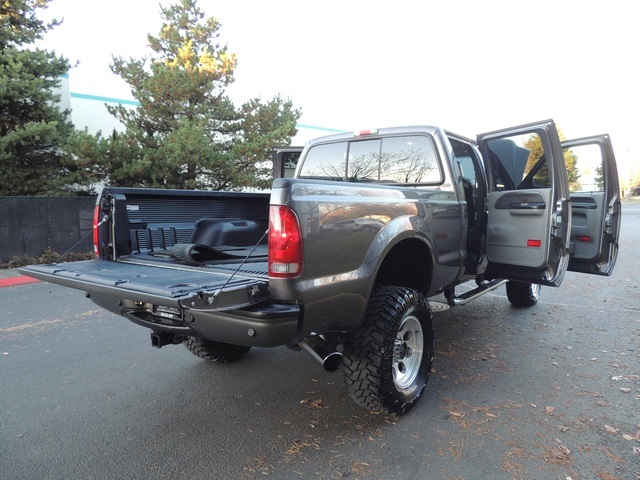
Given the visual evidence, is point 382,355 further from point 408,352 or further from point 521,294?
point 521,294

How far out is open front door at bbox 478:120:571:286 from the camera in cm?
425

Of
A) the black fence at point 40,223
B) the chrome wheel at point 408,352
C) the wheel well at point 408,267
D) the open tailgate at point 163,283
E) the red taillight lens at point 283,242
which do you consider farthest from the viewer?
the black fence at point 40,223

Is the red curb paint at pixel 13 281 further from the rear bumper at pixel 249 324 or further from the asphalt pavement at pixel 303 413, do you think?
the rear bumper at pixel 249 324

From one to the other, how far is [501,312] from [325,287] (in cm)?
434

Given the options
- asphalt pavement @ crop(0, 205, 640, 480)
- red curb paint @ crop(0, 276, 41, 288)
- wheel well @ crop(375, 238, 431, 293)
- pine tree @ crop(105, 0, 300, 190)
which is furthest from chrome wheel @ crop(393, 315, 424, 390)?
pine tree @ crop(105, 0, 300, 190)

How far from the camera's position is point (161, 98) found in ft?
41.9

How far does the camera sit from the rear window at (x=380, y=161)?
4.24m

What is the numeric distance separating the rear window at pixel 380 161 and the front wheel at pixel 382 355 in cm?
139

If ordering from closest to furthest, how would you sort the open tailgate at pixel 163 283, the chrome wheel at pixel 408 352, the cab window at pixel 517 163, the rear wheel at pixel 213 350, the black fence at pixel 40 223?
1. the open tailgate at pixel 163 283
2. the chrome wheel at pixel 408 352
3. the rear wheel at pixel 213 350
4. the cab window at pixel 517 163
5. the black fence at pixel 40 223

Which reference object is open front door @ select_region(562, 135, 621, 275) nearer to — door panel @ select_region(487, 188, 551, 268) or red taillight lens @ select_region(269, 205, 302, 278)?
door panel @ select_region(487, 188, 551, 268)

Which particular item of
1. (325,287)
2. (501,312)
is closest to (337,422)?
(325,287)

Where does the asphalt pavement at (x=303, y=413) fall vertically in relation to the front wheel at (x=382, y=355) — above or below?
below

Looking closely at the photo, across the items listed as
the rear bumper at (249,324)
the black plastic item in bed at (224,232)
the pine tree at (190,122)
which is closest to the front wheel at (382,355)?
the rear bumper at (249,324)

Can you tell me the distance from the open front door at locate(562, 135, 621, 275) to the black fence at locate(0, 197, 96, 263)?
10625mm
